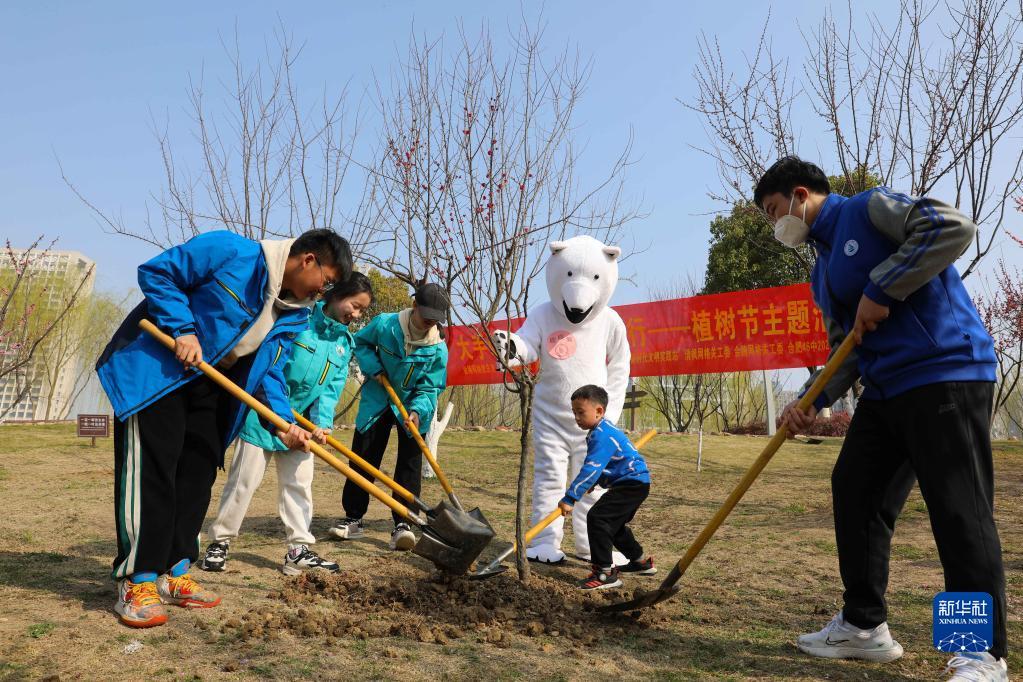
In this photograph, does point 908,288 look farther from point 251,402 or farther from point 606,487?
point 251,402

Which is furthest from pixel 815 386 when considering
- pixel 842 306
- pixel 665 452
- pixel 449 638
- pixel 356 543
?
pixel 665 452

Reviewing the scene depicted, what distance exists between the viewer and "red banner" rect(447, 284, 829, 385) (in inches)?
390

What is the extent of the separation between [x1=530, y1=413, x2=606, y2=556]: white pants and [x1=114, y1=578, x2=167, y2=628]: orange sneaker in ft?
7.17

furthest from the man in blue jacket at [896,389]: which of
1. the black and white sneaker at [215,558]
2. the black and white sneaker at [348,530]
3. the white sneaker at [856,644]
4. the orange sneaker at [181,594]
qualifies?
the black and white sneaker at [348,530]

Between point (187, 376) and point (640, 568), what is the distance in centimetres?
270

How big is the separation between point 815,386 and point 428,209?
2541 mm

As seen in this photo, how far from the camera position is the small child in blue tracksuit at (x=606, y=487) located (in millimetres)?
3881

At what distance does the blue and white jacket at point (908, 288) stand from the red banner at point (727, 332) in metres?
6.58

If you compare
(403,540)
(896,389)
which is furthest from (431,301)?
(896,389)

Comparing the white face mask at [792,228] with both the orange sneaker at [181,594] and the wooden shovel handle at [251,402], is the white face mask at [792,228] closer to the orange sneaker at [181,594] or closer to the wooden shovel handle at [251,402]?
the wooden shovel handle at [251,402]

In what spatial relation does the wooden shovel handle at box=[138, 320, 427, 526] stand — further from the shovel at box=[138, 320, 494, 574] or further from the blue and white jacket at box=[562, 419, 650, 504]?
the blue and white jacket at box=[562, 419, 650, 504]

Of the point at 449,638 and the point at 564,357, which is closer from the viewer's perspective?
the point at 449,638

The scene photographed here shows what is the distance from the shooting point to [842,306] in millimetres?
2885

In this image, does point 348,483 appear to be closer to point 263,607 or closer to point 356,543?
point 356,543
